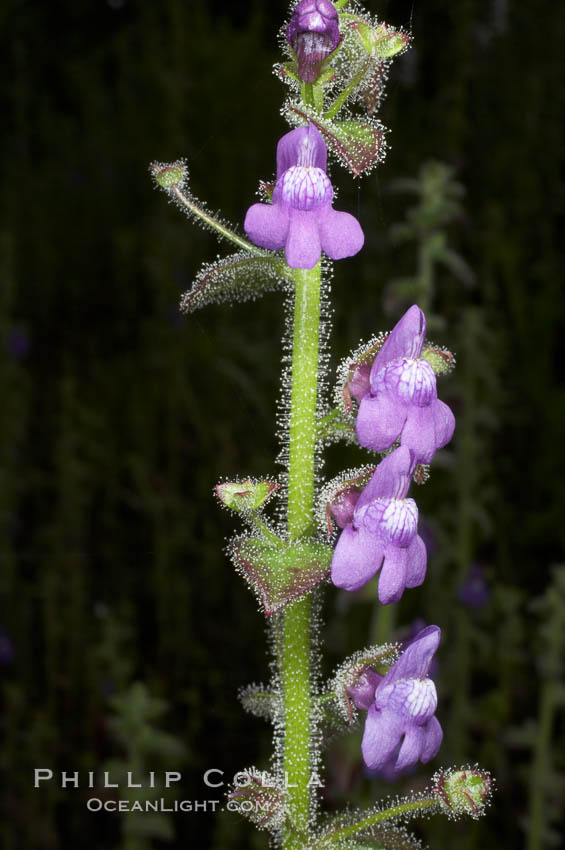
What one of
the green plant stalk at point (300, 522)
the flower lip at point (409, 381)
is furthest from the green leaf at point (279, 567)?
the flower lip at point (409, 381)

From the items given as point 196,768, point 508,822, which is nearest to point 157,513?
point 196,768

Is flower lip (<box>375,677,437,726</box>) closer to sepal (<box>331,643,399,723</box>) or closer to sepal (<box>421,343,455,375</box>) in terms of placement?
sepal (<box>331,643,399,723</box>)

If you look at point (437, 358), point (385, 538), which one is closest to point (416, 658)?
point (385, 538)

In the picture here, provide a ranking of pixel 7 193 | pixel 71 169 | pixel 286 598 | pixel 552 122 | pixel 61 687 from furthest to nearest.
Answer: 1. pixel 71 169
2. pixel 7 193
3. pixel 552 122
4. pixel 61 687
5. pixel 286 598

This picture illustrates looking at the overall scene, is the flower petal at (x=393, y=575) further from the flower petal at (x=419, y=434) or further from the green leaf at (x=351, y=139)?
the green leaf at (x=351, y=139)

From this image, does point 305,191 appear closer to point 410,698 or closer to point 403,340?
point 403,340

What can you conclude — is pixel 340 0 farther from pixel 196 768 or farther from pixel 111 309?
pixel 111 309
